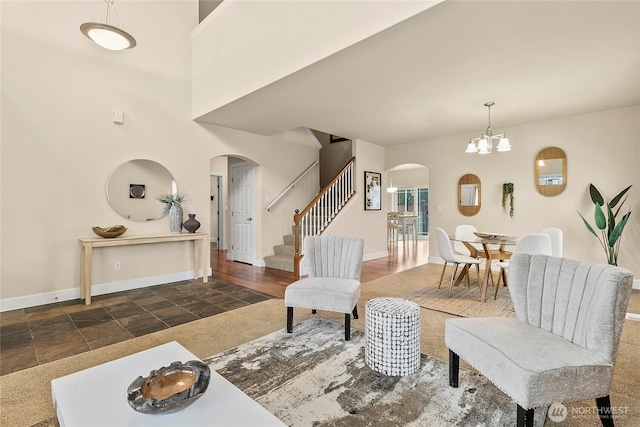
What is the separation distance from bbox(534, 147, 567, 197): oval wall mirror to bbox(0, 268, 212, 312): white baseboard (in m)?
5.88

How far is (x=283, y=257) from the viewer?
19.2 feet

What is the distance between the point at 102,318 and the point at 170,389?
259 centimetres

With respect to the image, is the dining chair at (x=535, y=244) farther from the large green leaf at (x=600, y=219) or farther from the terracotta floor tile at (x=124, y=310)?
the terracotta floor tile at (x=124, y=310)

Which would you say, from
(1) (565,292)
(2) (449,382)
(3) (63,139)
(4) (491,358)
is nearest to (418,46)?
(1) (565,292)

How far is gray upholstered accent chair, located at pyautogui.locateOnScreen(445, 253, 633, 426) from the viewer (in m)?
1.39

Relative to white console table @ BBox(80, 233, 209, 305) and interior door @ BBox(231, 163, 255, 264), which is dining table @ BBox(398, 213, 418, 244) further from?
white console table @ BBox(80, 233, 209, 305)

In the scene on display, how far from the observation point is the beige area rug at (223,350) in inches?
67.6

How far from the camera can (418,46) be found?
2.70 m

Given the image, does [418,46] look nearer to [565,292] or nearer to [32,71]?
[565,292]

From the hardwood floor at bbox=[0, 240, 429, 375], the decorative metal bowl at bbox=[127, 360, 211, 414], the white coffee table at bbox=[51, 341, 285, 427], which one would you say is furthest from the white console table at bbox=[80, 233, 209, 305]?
the decorative metal bowl at bbox=[127, 360, 211, 414]

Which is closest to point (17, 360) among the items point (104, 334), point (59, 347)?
point (59, 347)

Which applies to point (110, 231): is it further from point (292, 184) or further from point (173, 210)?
point (292, 184)

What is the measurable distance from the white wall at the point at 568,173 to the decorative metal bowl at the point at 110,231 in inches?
222

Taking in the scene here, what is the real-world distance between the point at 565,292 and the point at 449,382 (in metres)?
0.89
